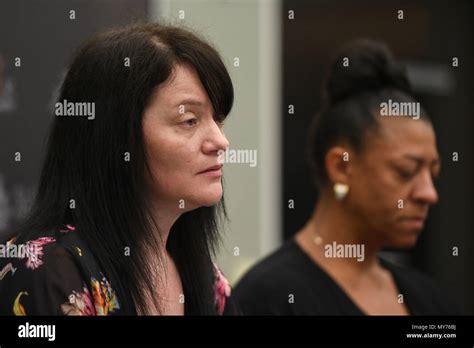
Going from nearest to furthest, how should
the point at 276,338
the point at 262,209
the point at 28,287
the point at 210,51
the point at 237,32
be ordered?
1. the point at 28,287
2. the point at 210,51
3. the point at 276,338
4. the point at 237,32
5. the point at 262,209

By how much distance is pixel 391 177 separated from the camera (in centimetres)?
341

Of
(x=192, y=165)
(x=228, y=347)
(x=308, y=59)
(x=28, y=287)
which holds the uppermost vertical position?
(x=308, y=59)

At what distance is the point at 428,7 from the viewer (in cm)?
503

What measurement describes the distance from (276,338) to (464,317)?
83 centimetres

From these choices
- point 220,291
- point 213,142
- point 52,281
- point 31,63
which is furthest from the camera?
point 31,63

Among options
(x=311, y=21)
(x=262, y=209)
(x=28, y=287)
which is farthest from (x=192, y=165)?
(x=311, y=21)

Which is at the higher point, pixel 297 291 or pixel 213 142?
pixel 213 142

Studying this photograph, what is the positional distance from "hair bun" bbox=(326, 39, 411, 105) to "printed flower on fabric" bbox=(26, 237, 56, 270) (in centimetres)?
146

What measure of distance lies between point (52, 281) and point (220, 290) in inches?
25.8

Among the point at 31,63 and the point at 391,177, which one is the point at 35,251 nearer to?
the point at 391,177

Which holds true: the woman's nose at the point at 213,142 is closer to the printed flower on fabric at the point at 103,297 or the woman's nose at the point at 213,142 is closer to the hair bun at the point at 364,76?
the printed flower on fabric at the point at 103,297

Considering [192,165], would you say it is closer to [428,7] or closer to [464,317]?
[464,317]

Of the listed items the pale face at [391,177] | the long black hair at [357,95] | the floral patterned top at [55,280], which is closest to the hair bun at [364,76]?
the long black hair at [357,95]

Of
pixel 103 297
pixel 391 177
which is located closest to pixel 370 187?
pixel 391 177
